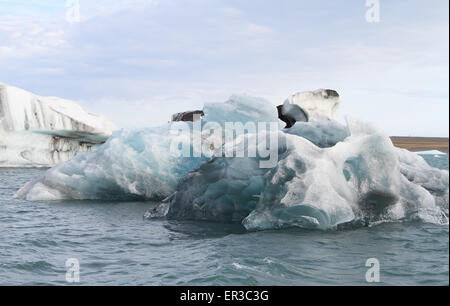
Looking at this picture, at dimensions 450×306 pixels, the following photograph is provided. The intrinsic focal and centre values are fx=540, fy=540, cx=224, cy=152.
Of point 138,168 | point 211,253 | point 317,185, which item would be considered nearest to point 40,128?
point 138,168

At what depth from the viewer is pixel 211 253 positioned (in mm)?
7547

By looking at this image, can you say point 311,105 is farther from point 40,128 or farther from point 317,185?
point 40,128

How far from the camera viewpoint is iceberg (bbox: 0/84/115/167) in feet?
94.3

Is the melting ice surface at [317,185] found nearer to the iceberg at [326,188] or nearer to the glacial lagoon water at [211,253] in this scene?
the iceberg at [326,188]

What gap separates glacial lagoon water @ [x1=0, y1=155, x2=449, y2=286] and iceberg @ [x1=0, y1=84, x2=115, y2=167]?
18849 mm

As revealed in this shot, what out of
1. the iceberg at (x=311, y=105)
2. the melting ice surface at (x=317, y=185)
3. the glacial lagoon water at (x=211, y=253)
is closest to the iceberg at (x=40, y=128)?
the iceberg at (x=311, y=105)

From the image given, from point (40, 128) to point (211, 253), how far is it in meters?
23.7

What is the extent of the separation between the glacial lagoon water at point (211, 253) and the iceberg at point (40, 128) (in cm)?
1885

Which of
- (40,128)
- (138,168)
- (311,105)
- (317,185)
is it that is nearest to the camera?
(317,185)

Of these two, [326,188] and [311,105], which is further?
[311,105]

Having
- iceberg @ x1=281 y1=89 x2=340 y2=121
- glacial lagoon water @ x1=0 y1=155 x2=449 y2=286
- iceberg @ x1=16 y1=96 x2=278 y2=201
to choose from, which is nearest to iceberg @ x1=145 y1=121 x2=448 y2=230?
glacial lagoon water @ x1=0 y1=155 x2=449 y2=286

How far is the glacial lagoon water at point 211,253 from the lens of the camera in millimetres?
6184

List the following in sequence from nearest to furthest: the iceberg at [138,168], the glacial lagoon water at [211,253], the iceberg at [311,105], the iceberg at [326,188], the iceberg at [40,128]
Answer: the glacial lagoon water at [211,253] → the iceberg at [326,188] → the iceberg at [138,168] → the iceberg at [311,105] → the iceberg at [40,128]

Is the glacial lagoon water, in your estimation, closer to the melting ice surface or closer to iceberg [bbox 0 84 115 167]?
the melting ice surface
